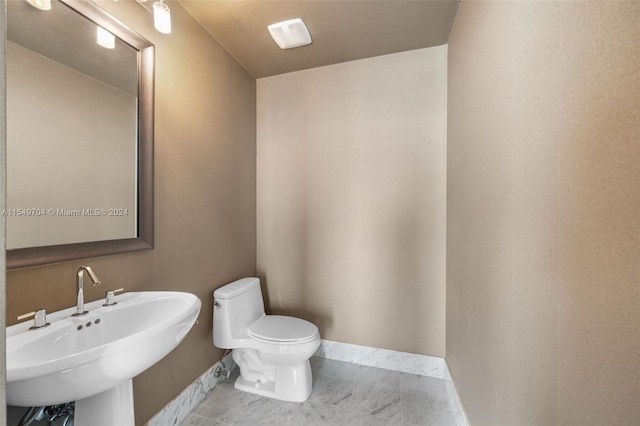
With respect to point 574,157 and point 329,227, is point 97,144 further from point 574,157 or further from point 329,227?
point 574,157

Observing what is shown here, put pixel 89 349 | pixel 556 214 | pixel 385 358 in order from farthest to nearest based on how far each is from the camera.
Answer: pixel 385 358
pixel 89 349
pixel 556 214

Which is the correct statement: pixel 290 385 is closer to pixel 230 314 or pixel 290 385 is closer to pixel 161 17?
pixel 230 314

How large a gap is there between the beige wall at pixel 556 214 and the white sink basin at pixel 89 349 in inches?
45.0

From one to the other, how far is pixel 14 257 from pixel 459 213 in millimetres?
1971

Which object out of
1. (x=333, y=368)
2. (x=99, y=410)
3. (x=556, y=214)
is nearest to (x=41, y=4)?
(x=99, y=410)

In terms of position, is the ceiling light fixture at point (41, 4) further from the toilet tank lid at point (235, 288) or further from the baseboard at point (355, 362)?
the baseboard at point (355, 362)

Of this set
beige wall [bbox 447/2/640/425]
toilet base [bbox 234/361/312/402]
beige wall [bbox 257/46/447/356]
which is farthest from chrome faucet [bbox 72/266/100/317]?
beige wall [bbox 447/2/640/425]

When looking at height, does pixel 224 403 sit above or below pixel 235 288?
below

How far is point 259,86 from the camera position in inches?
92.4

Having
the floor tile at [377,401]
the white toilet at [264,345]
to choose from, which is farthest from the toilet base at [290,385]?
the floor tile at [377,401]

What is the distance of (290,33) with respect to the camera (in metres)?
1.74

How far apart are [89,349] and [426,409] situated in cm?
181

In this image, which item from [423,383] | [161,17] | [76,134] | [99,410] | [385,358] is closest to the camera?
[99,410]

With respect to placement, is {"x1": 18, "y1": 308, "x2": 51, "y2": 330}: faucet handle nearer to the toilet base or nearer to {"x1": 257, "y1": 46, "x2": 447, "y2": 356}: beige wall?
the toilet base
